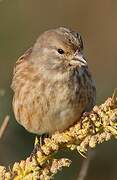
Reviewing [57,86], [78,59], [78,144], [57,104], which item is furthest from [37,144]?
[78,144]

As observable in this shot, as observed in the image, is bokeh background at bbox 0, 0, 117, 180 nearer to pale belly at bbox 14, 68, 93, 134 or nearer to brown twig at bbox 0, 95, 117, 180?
pale belly at bbox 14, 68, 93, 134

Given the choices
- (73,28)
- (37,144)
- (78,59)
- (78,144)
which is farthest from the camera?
(73,28)

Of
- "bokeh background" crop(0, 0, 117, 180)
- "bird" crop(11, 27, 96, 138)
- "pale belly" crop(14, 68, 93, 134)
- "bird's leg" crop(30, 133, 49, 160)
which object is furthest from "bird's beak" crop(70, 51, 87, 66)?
"bokeh background" crop(0, 0, 117, 180)

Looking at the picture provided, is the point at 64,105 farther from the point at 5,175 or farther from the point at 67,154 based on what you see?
the point at 67,154

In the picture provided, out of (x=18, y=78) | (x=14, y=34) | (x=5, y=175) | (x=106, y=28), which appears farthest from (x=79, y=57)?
(x=106, y=28)

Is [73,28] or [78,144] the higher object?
[73,28]

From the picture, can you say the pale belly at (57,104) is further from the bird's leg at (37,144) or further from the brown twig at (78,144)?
the brown twig at (78,144)

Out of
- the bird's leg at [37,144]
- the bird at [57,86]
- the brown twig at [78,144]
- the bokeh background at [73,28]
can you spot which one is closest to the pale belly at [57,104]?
the bird at [57,86]

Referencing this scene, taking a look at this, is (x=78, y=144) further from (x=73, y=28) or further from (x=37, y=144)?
(x=73, y=28)
